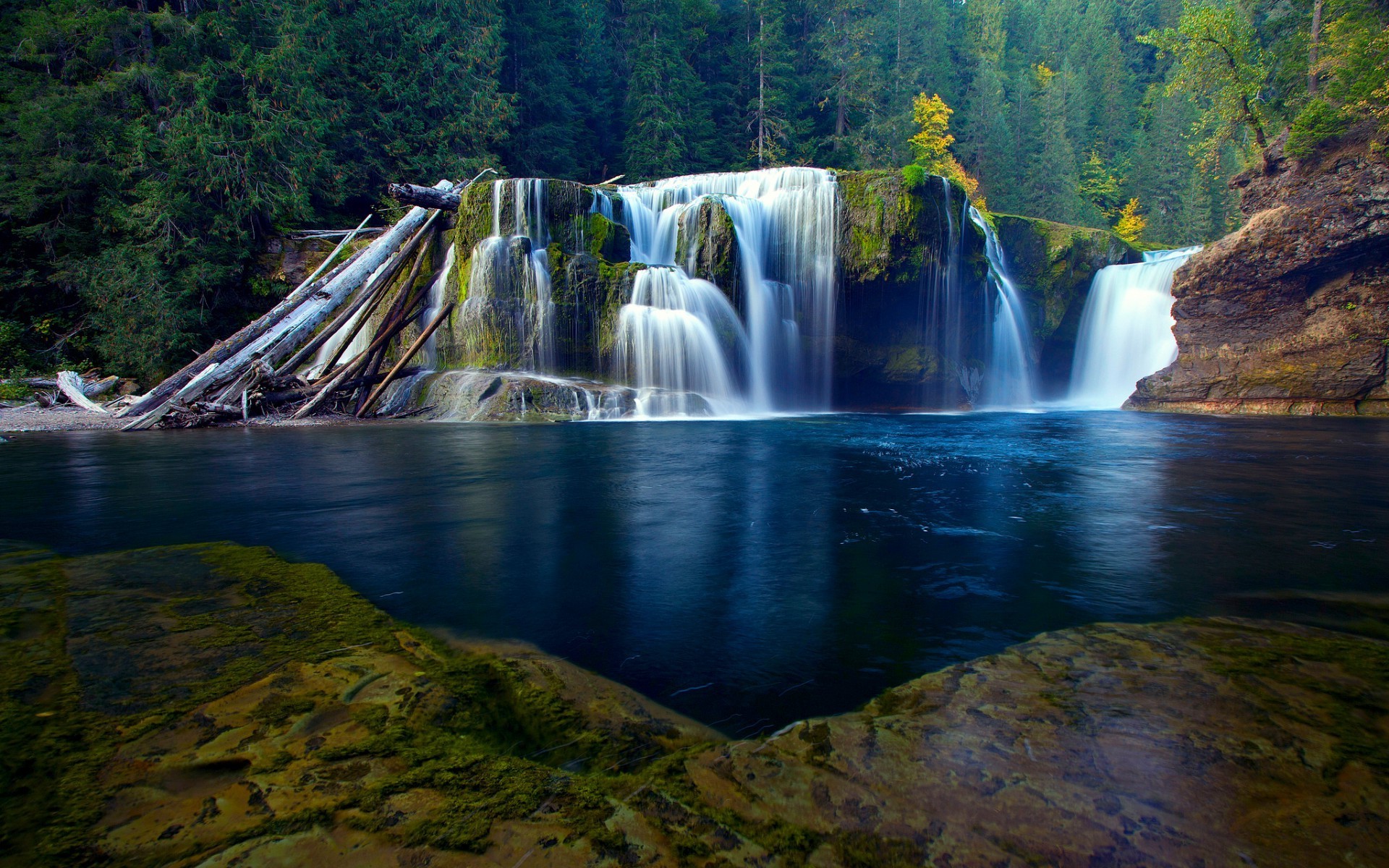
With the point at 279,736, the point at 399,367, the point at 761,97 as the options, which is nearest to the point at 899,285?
the point at 399,367

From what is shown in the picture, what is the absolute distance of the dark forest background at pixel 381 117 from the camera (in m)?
16.7

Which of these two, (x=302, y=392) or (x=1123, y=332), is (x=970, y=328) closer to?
(x=1123, y=332)

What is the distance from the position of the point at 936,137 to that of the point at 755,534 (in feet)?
136

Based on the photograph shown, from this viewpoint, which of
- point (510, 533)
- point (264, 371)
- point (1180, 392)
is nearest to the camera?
point (510, 533)

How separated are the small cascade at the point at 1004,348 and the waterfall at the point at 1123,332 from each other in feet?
7.18

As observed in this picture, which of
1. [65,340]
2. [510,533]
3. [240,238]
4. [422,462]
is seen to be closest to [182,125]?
[240,238]

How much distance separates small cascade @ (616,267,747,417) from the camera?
1500 cm

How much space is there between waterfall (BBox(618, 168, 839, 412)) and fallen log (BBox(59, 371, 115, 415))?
13379 mm

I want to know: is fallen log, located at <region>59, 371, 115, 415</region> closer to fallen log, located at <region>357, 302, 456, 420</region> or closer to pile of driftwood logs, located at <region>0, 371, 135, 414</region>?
pile of driftwood logs, located at <region>0, 371, 135, 414</region>

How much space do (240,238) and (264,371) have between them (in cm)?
783

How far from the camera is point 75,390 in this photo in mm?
14914

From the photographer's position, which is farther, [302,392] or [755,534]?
[302,392]

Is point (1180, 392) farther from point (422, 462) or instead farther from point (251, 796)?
point (251, 796)

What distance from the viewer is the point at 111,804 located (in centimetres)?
137
